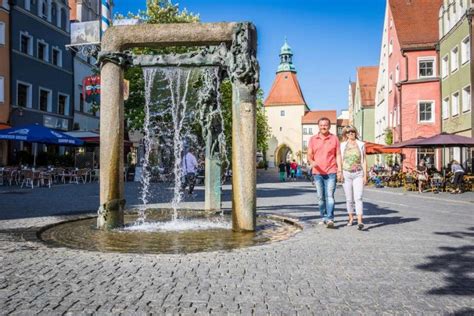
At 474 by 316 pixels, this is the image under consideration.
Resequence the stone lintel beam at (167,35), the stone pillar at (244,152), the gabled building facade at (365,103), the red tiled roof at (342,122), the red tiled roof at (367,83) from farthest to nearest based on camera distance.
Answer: the red tiled roof at (342,122), the red tiled roof at (367,83), the gabled building facade at (365,103), the stone lintel beam at (167,35), the stone pillar at (244,152)

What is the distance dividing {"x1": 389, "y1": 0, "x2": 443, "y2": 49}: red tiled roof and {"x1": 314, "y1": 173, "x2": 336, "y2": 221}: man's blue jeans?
29.8m

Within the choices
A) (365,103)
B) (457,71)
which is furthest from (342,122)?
(457,71)

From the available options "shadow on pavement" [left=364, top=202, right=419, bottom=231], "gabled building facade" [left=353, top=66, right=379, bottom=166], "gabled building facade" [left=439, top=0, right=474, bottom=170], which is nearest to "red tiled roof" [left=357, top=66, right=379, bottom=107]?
"gabled building facade" [left=353, top=66, right=379, bottom=166]

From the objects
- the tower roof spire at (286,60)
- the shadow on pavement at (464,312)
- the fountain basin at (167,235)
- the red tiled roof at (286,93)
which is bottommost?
the shadow on pavement at (464,312)

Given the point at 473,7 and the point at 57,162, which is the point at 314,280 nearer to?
the point at 473,7

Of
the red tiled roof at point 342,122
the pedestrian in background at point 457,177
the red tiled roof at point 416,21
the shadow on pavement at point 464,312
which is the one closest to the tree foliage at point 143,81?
the pedestrian in background at point 457,177

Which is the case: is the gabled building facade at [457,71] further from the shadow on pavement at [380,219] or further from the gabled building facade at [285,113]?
the gabled building facade at [285,113]

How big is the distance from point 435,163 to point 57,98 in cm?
2770

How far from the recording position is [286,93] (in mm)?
99375

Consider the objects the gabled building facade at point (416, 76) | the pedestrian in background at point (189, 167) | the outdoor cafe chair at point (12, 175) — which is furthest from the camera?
the gabled building facade at point (416, 76)

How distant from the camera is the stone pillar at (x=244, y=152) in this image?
25.7ft

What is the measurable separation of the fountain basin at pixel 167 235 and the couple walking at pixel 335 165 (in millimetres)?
854

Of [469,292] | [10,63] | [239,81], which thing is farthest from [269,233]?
[10,63]

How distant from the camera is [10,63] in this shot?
30422 mm
